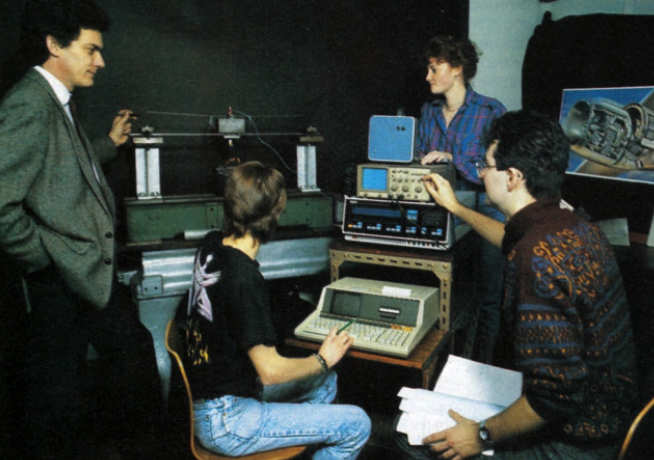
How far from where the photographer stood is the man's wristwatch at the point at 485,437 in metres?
1.28

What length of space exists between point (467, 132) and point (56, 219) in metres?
1.93

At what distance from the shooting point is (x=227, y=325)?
1.45 meters

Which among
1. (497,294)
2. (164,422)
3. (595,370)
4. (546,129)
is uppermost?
(546,129)

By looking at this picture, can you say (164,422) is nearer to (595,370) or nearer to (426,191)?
(426,191)

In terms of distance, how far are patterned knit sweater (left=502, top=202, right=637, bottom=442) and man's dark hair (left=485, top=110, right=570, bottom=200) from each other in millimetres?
68

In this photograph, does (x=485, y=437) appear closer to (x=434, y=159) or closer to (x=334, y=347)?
(x=334, y=347)

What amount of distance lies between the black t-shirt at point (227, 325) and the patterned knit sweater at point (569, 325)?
681 millimetres

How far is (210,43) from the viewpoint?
2.76m

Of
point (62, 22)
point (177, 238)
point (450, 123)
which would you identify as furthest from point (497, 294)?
point (62, 22)

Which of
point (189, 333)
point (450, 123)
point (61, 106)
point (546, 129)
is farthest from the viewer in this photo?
point (450, 123)

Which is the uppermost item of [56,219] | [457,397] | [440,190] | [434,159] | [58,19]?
[58,19]

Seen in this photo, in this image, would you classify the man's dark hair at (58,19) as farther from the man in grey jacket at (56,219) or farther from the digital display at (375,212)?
the digital display at (375,212)

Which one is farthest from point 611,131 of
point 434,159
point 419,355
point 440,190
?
point 419,355

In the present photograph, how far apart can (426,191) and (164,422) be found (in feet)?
5.54
